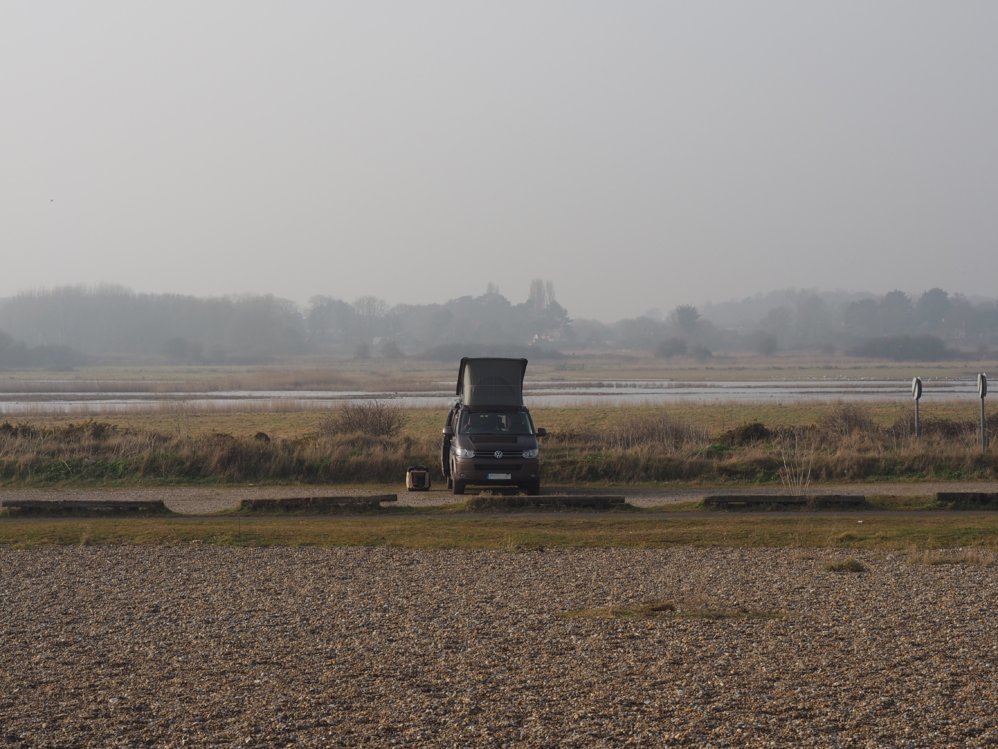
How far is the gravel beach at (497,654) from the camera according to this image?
789 cm

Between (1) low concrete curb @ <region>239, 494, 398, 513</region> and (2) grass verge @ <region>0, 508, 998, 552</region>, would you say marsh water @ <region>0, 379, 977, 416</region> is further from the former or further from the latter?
(2) grass verge @ <region>0, 508, 998, 552</region>

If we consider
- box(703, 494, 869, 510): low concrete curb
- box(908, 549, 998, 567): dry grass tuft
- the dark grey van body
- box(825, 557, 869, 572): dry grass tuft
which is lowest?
box(703, 494, 869, 510): low concrete curb

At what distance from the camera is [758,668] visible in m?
9.42

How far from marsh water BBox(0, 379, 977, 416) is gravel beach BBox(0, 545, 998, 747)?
4582 cm

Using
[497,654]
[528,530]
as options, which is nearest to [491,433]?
[528,530]

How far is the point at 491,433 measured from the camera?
24875 mm

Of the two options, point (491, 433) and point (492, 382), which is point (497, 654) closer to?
point (491, 433)

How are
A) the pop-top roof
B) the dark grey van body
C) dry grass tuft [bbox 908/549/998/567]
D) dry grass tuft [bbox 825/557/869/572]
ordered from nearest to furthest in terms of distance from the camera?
1. dry grass tuft [bbox 825/557/869/572]
2. dry grass tuft [bbox 908/549/998/567]
3. the dark grey van body
4. the pop-top roof

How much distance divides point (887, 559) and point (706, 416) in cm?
3263

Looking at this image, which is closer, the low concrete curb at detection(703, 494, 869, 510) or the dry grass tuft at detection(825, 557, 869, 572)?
the dry grass tuft at detection(825, 557, 869, 572)

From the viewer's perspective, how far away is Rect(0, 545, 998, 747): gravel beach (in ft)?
25.9

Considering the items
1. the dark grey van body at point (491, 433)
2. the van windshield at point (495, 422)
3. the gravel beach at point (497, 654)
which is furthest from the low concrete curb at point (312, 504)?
the gravel beach at point (497, 654)

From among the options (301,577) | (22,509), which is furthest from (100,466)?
(301,577)

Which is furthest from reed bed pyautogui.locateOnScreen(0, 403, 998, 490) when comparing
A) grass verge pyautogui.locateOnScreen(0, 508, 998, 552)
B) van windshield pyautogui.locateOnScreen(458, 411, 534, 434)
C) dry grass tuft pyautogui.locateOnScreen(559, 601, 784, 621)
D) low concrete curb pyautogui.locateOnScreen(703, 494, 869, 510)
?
dry grass tuft pyautogui.locateOnScreen(559, 601, 784, 621)
